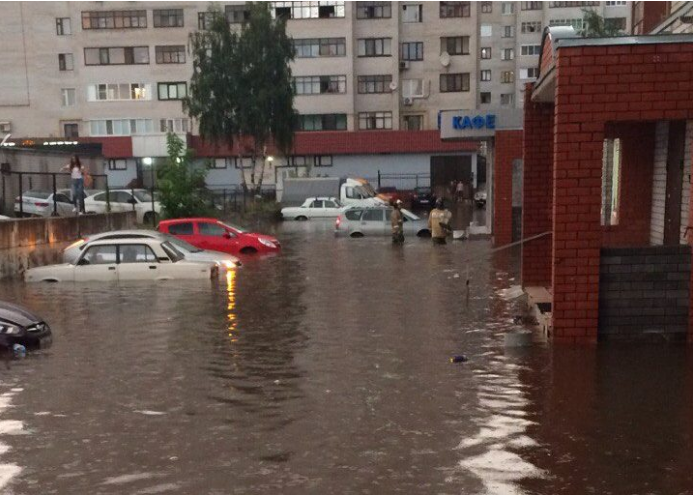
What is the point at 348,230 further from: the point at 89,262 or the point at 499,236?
the point at 89,262

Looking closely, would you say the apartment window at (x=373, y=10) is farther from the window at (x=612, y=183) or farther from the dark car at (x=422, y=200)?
the window at (x=612, y=183)

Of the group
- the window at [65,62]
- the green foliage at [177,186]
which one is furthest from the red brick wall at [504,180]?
the window at [65,62]

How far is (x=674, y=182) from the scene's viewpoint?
1108 centimetres

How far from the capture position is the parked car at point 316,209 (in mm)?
38219

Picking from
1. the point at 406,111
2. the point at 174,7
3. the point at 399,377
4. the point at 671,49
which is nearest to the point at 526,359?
the point at 399,377

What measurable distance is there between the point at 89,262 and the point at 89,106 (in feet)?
149

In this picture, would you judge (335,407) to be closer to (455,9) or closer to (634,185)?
(634,185)

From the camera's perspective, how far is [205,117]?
48375mm

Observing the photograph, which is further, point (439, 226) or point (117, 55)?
point (117, 55)

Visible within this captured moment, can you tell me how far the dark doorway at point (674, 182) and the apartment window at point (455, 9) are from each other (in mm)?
49747

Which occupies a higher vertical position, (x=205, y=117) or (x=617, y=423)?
(x=205, y=117)

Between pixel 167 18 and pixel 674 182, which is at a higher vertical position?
pixel 167 18

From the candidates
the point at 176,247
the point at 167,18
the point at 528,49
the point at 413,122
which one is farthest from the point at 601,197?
the point at 528,49

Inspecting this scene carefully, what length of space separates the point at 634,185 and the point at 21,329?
32.9 feet
